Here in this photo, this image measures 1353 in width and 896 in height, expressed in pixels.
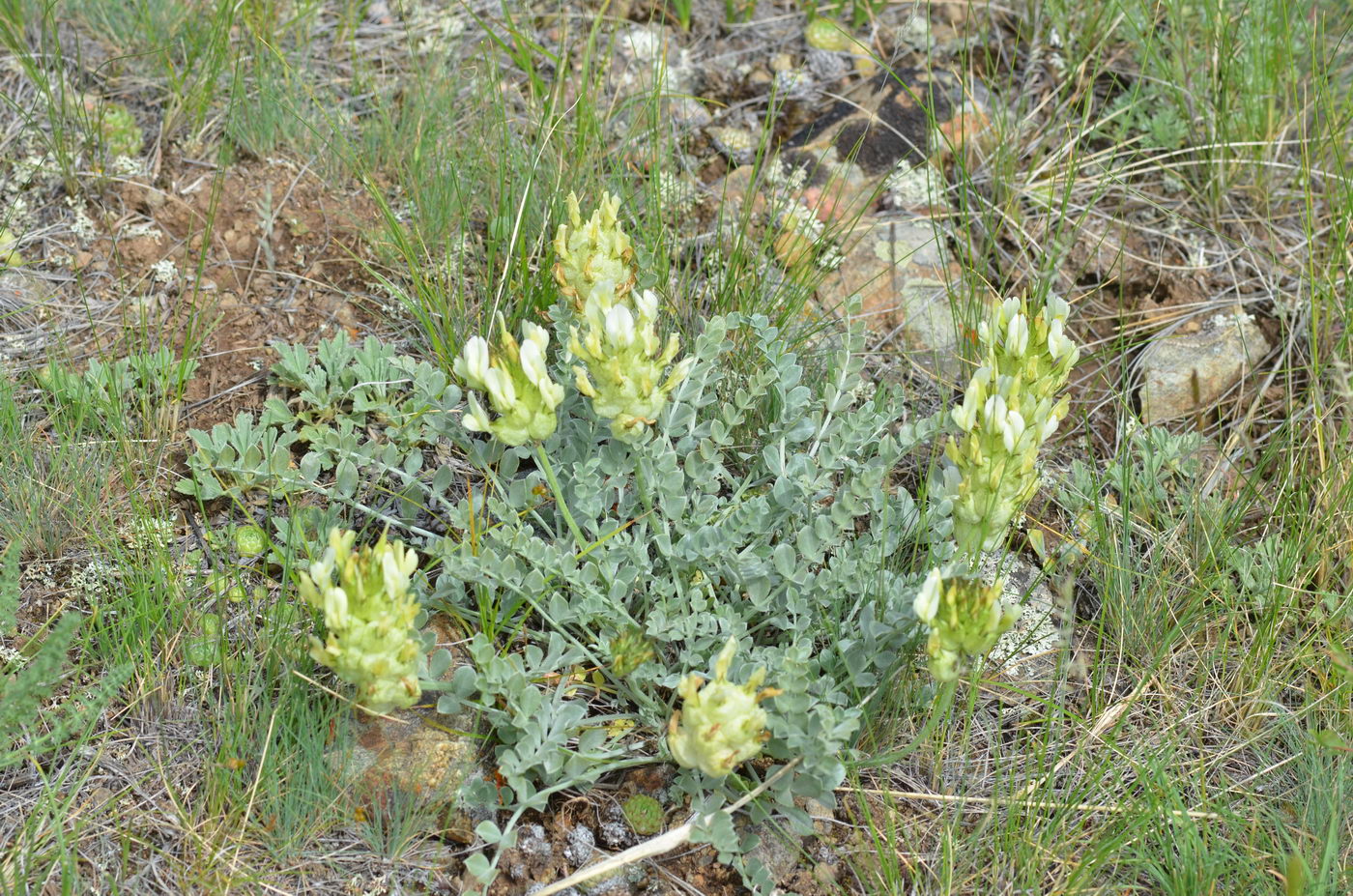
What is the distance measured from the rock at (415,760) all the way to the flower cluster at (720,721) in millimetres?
522

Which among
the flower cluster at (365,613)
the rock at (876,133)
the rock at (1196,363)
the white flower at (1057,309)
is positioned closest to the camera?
the flower cluster at (365,613)

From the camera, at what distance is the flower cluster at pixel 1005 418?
6.77 ft

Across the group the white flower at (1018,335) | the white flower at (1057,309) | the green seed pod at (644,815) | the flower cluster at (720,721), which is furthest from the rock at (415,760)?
the white flower at (1057,309)

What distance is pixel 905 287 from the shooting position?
351cm

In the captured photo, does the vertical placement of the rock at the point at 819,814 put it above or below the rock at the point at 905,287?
below

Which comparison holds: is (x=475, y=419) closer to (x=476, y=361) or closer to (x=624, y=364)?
(x=476, y=361)

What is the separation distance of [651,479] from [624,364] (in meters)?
0.44

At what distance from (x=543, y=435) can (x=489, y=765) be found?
709mm

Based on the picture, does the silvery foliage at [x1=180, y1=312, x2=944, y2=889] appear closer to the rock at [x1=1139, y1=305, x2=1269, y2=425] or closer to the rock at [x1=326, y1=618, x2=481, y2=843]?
the rock at [x1=326, y1=618, x2=481, y2=843]

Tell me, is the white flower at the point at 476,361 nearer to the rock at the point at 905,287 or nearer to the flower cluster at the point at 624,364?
the flower cluster at the point at 624,364

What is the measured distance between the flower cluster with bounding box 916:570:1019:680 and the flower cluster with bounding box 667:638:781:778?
311 millimetres

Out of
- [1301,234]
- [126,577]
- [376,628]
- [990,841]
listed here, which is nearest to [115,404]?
[126,577]

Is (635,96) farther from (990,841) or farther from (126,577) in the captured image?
(990,841)

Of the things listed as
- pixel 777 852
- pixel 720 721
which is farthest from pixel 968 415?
pixel 777 852
